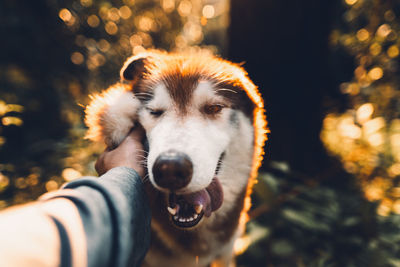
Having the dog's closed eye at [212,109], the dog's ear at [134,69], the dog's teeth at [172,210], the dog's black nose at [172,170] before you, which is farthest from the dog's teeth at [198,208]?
the dog's ear at [134,69]

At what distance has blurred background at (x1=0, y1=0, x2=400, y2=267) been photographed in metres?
2.45

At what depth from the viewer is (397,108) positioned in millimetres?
2570

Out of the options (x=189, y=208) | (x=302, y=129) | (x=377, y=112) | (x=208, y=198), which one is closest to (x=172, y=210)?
(x=189, y=208)

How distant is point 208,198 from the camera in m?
1.41

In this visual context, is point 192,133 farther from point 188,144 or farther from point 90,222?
point 90,222

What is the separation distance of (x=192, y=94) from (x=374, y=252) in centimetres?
240

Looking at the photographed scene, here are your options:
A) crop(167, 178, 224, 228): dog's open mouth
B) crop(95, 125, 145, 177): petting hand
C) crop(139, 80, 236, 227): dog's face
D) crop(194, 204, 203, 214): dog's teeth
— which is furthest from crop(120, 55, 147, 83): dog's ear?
crop(194, 204, 203, 214): dog's teeth

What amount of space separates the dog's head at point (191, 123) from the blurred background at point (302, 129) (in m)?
1.12

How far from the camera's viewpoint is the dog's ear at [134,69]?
1.62 meters

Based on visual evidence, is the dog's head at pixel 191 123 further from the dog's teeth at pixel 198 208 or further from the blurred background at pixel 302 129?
the blurred background at pixel 302 129

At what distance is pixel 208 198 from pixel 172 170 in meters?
0.46

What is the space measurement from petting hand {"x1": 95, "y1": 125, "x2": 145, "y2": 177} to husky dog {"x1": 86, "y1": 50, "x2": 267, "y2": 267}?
110 mm

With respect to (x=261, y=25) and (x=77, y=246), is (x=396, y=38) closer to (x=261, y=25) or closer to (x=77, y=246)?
(x=261, y=25)

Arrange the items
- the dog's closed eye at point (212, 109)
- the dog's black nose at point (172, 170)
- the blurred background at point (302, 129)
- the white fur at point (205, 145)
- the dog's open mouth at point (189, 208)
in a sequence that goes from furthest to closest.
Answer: the blurred background at point (302, 129)
the dog's closed eye at point (212, 109)
the dog's open mouth at point (189, 208)
the white fur at point (205, 145)
the dog's black nose at point (172, 170)
